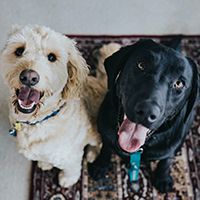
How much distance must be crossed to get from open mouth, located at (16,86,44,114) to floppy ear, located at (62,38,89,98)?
11 centimetres

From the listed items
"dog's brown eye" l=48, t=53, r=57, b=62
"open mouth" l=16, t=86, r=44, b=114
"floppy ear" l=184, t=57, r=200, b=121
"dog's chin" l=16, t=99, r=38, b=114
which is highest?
"dog's brown eye" l=48, t=53, r=57, b=62

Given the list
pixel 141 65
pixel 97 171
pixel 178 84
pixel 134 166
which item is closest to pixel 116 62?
pixel 141 65

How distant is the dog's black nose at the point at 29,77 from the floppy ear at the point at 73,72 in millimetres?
167

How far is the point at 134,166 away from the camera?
1.64 metres

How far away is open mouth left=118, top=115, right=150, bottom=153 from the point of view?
4.46 feet

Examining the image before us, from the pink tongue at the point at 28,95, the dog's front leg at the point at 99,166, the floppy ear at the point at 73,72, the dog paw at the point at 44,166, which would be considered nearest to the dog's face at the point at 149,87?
the floppy ear at the point at 73,72

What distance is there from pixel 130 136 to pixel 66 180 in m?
0.47

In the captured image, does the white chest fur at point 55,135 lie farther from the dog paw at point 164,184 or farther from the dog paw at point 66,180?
the dog paw at point 164,184

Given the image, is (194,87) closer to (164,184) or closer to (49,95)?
(49,95)

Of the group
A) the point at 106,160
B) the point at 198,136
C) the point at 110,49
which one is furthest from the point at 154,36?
the point at 106,160

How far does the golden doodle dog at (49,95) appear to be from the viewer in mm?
1289

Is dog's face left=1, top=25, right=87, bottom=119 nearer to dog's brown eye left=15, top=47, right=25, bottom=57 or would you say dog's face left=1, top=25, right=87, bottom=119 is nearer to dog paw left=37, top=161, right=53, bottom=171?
dog's brown eye left=15, top=47, right=25, bottom=57

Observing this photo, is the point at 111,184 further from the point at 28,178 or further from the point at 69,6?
the point at 69,6

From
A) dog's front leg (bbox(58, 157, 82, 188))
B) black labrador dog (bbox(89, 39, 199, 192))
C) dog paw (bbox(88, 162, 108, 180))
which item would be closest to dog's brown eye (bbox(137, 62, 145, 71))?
black labrador dog (bbox(89, 39, 199, 192))
